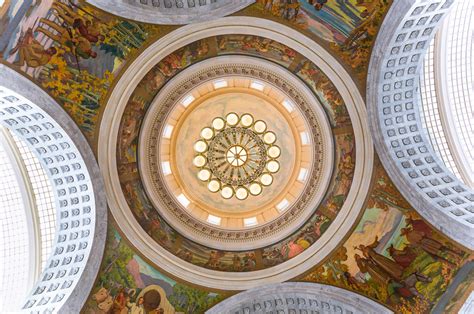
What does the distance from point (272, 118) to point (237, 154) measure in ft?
6.86

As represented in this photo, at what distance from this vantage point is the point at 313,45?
17.5 m

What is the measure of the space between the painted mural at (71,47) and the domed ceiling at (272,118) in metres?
0.04

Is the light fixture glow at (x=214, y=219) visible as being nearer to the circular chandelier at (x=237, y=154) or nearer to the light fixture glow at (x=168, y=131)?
the circular chandelier at (x=237, y=154)

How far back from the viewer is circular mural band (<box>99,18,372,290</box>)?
1828cm

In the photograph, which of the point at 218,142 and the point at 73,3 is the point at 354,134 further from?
the point at 73,3

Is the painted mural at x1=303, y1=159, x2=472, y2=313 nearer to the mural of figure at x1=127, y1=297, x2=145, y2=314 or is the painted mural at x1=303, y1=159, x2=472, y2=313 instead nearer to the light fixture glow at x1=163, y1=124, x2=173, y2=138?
the mural of figure at x1=127, y1=297, x2=145, y2=314

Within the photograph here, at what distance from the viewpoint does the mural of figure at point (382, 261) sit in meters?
18.3

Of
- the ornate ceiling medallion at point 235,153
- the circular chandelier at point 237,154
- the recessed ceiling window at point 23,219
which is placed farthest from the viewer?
the circular chandelier at point 237,154

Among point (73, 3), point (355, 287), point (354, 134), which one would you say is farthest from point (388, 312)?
point (73, 3)

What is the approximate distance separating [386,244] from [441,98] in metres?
6.60

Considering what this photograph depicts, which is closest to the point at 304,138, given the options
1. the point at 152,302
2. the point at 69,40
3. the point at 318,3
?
the point at 318,3

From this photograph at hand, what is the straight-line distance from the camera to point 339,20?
1675 cm

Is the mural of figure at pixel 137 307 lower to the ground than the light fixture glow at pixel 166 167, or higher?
lower

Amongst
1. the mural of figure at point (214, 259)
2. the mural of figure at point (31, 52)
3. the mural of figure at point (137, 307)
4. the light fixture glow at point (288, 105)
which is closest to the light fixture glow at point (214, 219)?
the mural of figure at point (214, 259)
